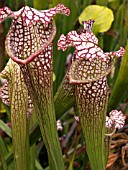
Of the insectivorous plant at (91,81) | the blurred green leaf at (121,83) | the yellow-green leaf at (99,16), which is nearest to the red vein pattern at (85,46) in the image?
the insectivorous plant at (91,81)

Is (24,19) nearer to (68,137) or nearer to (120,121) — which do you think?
(120,121)

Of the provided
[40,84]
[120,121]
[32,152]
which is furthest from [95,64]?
[32,152]

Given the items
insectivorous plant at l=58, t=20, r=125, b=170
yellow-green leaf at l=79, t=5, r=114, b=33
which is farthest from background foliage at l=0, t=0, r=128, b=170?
insectivorous plant at l=58, t=20, r=125, b=170

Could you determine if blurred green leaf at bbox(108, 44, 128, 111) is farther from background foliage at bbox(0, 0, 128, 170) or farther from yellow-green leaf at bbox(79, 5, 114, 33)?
yellow-green leaf at bbox(79, 5, 114, 33)

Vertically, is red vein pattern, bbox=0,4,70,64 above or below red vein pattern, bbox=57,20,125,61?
above

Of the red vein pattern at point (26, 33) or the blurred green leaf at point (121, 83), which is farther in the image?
the blurred green leaf at point (121, 83)

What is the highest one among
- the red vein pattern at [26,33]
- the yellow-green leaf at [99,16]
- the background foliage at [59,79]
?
the red vein pattern at [26,33]

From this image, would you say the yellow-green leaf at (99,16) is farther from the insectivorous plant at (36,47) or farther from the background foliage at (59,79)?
the insectivorous plant at (36,47)
